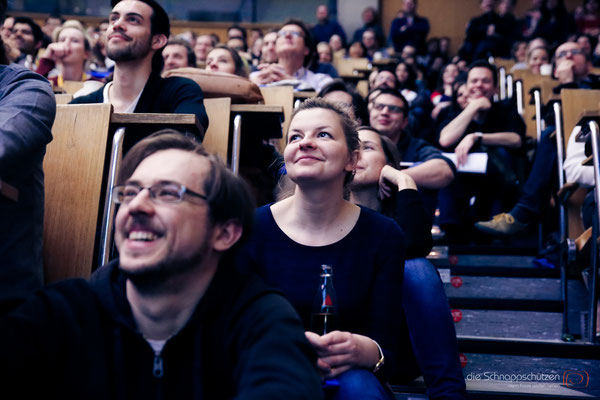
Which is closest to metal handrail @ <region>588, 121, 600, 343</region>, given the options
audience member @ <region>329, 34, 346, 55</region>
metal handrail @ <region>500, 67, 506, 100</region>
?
metal handrail @ <region>500, 67, 506, 100</region>

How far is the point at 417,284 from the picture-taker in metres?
1.58

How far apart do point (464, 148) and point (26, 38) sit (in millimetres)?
3244

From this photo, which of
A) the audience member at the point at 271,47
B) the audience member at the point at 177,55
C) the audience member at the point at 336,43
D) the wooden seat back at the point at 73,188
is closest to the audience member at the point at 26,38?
the audience member at the point at 177,55

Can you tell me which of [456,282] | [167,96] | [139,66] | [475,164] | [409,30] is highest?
[409,30]

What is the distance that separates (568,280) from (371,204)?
1031 mm

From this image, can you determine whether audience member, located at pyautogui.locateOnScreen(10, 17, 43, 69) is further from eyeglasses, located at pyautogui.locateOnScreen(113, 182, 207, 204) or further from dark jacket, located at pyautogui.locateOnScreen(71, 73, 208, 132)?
eyeglasses, located at pyautogui.locateOnScreen(113, 182, 207, 204)

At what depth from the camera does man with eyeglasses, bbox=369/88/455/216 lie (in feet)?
7.57

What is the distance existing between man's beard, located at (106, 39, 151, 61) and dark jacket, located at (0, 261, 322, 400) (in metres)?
1.50

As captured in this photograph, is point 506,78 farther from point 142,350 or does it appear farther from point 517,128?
point 142,350

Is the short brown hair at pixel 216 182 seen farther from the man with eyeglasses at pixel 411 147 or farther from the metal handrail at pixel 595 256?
the metal handrail at pixel 595 256

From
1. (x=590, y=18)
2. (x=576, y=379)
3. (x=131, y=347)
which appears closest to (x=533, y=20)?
(x=590, y=18)

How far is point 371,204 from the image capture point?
1.98 metres

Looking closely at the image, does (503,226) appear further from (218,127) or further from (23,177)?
(23,177)

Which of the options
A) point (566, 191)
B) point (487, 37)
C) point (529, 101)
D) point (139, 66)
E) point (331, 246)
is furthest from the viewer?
point (487, 37)
